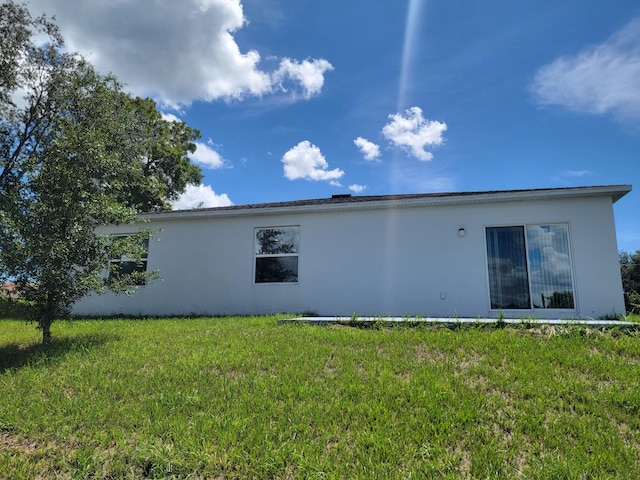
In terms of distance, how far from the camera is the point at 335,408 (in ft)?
11.8

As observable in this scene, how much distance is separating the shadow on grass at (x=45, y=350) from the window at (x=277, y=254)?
15.2 ft

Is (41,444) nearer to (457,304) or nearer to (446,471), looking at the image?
(446,471)

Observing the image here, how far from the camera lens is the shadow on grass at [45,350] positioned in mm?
5363

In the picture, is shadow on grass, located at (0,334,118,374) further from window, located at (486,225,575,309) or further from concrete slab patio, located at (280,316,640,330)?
window, located at (486,225,575,309)

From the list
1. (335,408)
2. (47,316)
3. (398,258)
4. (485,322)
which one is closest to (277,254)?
(398,258)

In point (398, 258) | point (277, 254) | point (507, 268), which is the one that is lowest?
point (507, 268)

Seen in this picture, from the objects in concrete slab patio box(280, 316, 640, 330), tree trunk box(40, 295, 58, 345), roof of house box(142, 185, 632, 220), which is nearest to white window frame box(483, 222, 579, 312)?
roof of house box(142, 185, 632, 220)

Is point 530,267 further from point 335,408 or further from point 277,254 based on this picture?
point 335,408

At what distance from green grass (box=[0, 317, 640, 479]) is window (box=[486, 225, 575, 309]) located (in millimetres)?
3206

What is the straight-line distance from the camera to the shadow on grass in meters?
5.36

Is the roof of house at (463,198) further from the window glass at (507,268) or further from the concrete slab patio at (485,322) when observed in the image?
the concrete slab patio at (485,322)

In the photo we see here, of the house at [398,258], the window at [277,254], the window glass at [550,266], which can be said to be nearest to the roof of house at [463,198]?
the house at [398,258]

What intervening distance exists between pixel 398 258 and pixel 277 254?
11.1 ft

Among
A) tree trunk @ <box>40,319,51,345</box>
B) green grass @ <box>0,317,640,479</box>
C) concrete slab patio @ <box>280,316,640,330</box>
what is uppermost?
concrete slab patio @ <box>280,316,640,330</box>
